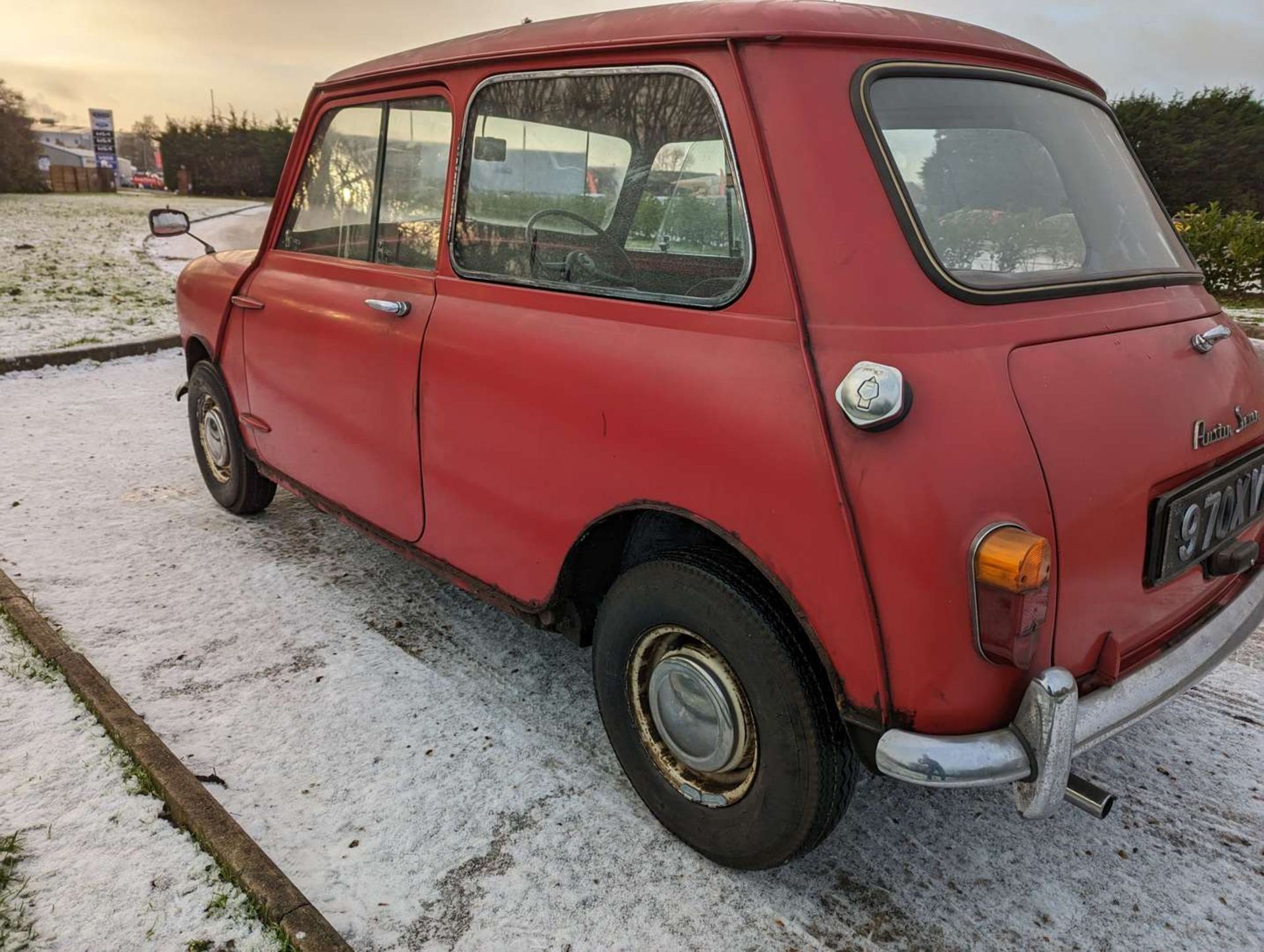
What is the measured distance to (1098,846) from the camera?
2.37 meters

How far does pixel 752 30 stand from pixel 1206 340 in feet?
4.51

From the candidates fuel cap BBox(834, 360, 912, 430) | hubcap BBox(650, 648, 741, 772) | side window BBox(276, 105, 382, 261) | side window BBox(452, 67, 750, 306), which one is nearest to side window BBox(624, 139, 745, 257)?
side window BBox(452, 67, 750, 306)

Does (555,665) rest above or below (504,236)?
below

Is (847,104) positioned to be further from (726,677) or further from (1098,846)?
(1098,846)

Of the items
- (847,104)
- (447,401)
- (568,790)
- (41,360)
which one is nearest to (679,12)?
(847,104)

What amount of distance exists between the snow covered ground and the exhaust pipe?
1.31ft

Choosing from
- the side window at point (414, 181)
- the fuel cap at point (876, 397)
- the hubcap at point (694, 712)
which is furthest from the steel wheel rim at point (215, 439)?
the fuel cap at point (876, 397)

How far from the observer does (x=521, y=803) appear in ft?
8.12

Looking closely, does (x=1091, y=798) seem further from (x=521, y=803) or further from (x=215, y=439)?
(x=215, y=439)

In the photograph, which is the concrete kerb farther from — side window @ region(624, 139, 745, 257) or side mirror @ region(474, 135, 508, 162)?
side mirror @ region(474, 135, 508, 162)

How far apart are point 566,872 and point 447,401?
1350mm

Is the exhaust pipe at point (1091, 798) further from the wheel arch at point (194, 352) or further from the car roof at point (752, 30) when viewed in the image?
the wheel arch at point (194, 352)

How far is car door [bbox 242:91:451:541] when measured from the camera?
2.89 meters

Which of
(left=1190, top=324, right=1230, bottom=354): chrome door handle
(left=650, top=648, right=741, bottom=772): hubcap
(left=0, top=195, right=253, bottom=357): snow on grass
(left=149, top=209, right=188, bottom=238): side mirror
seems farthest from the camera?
(left=0, top=195, right=253, bottom=357): snow on grass
